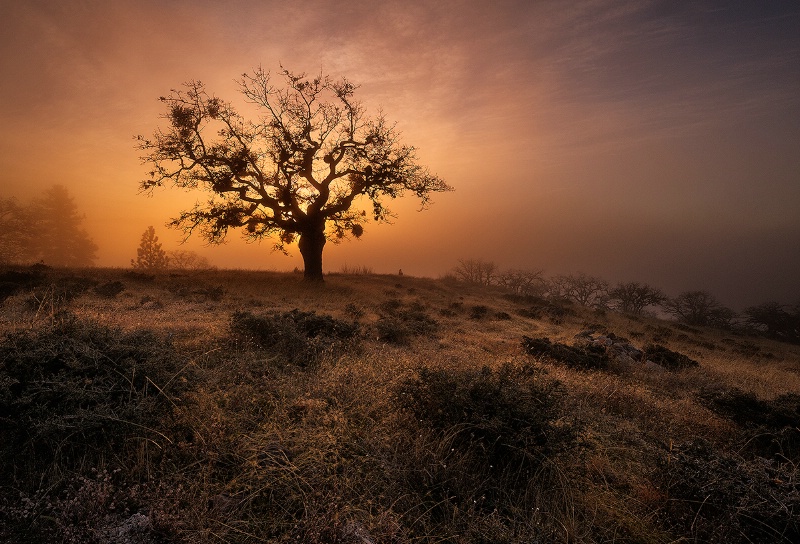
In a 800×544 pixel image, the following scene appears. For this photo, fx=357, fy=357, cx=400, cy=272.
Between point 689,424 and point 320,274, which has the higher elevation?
point 320,274

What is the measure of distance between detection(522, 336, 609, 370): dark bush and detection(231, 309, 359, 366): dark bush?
17.8ft

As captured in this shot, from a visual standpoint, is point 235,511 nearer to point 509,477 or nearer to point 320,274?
point 509,477

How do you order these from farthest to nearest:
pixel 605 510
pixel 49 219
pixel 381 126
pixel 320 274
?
1. pixel 49 219
2. pixel 320 274
3. pixel 381 126
4. pixel 605 510

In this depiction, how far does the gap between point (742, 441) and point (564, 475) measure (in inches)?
174

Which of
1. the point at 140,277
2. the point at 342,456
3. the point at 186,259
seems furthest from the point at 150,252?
the point at 342,456

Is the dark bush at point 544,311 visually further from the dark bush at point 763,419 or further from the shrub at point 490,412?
the shrub at point 490,412

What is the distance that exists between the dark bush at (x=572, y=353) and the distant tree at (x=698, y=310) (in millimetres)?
31403

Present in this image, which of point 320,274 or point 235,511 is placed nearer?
point 235,511

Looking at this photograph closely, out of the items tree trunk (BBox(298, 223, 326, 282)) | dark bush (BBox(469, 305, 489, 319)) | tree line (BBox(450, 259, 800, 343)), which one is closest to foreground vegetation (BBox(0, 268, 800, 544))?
dark bush (BBox(469, 305, 489, 319))

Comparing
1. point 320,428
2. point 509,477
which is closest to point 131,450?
point 320,428

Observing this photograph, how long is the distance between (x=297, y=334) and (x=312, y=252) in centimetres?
1412

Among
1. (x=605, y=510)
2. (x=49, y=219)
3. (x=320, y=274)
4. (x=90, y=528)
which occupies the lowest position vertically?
(x=605, y=510)

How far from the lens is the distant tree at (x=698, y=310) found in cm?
3559

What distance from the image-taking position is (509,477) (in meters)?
3.71
